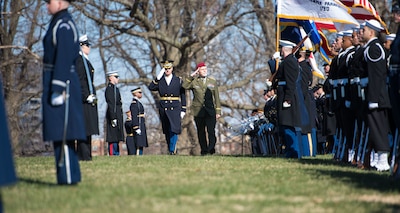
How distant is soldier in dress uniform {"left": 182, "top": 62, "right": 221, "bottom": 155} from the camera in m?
21.6

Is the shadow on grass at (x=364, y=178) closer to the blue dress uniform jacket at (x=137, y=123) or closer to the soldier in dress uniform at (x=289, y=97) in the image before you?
the soldier in dress uniform at (x=289, y=97)

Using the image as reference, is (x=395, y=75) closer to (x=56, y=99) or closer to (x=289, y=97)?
(x=56, y=99)

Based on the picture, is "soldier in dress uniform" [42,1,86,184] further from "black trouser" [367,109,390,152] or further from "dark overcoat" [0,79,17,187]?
"black trouser" [367,109,390,152]

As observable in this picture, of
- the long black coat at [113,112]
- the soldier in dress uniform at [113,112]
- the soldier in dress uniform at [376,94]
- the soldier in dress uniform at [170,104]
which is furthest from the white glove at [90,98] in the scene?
the long black coat at [113,112]

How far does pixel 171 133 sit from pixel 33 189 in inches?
449

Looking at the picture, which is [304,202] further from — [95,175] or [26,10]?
[26,10]

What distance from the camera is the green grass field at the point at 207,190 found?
8562 millimetres

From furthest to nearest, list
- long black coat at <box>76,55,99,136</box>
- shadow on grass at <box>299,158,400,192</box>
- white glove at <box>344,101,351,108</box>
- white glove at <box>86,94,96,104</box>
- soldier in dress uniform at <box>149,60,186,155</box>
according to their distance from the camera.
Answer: soldier in dress uniform at <box>149,60,186,155</box> → white glove at <box>86,94,96,104</box> → long black coat at <box>76,55,99,136</box> → white glove at <box>344,101,351,108</box> → shadow on grass at <box>299,158,400,192</box>

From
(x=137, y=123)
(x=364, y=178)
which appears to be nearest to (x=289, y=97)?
(x=364, y=178)

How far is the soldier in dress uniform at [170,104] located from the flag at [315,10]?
11.9 feet

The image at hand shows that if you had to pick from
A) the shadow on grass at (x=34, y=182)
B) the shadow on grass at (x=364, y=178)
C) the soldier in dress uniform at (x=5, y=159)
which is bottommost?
the shadow on grass at (x=364, y=178)

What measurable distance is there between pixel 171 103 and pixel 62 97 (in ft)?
36.9

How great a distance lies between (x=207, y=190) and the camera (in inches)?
385

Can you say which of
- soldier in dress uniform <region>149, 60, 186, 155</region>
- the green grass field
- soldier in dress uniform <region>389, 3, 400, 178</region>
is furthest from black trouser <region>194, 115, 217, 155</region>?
soldier in dress uniform <region>389, 3, 400, 178</region>
